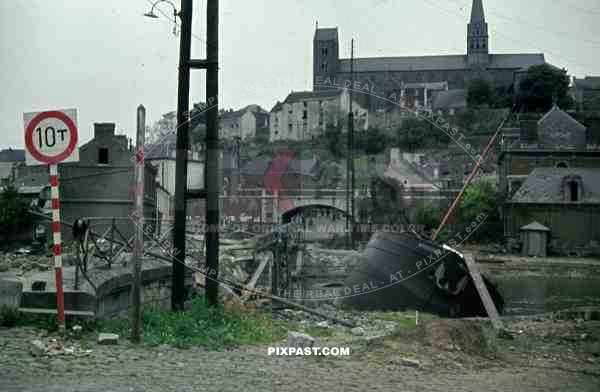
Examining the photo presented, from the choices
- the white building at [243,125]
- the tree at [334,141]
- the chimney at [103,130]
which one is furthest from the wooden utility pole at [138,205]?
the tree at [334,141]

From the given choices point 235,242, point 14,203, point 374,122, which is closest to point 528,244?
point 374,122

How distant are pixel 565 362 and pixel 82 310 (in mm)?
5177

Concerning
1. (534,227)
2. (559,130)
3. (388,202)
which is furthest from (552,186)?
(388,202)

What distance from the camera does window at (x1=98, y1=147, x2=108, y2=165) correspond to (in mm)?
18641

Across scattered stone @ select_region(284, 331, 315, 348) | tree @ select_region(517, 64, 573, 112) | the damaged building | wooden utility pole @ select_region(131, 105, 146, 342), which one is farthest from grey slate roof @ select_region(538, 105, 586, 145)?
wooden utility pole @ select_region(131, 105, 146, 342)

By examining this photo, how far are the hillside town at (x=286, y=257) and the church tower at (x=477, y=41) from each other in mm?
67330

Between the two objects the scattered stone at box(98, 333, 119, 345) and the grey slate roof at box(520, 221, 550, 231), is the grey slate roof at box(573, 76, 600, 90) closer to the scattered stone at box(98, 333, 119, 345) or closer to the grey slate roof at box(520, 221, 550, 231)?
the grey slate roof at box(520, 221, 550, 231)

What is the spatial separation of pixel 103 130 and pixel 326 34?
93768 mm

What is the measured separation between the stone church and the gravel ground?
3512 inches

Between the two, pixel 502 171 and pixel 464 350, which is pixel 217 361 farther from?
pixel 502 171

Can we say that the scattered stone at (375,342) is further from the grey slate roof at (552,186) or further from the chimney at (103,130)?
the grey slate roof at (552,186)

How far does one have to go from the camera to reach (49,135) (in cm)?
604

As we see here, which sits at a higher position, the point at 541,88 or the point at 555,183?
the point at 541,88

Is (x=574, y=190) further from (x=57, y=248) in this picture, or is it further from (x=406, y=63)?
(x=406, y=63)
